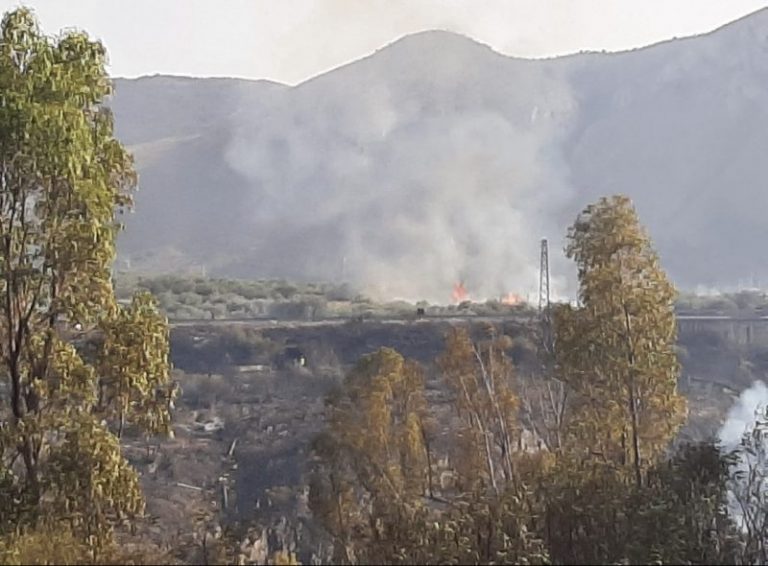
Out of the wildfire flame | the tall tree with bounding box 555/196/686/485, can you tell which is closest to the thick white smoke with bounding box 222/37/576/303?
the wildfire flame

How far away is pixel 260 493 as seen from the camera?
28.3m

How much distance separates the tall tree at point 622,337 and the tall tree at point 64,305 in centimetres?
506

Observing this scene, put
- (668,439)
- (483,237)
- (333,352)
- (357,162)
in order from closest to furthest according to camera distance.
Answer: (668,439) < (333,352) < (483,237) < (357,162)

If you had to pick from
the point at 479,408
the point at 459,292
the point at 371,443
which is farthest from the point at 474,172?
the point at 371,443

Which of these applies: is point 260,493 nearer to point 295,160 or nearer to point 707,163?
point 707,163

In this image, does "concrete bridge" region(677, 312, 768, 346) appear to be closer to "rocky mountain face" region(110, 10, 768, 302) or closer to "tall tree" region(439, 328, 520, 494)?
"rocky mountain face" region(110, 10, 768, 302)

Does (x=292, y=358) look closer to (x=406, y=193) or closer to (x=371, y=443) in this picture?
(x=371, y=443)

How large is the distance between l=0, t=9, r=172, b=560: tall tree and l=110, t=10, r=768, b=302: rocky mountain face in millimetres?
61574

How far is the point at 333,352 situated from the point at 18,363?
31.8m

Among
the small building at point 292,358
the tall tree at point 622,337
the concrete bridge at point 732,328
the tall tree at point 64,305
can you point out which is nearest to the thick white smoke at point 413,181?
the concrete bridge at point 732,328

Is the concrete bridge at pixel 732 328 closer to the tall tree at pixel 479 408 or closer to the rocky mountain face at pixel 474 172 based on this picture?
the rocky mountain face at pixel 474 172

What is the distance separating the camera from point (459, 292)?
79.1 metres

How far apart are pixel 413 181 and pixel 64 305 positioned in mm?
96531

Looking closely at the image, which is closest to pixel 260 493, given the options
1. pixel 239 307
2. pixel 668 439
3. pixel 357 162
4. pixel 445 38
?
pixel 668 439
